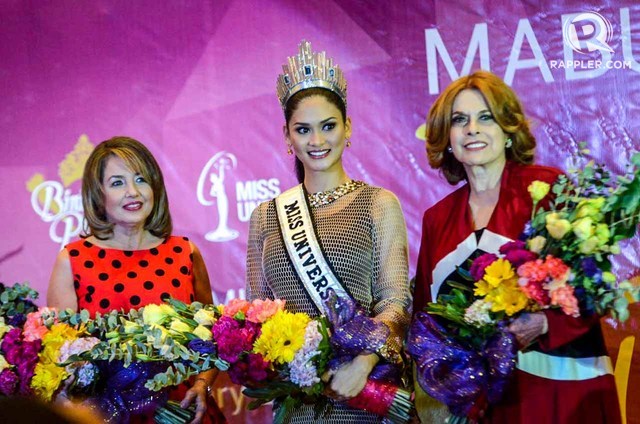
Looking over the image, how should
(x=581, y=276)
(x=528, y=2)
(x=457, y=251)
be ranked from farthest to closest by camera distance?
(x=528, y=2) → (x=457, y=251) → (x=581, y=276)

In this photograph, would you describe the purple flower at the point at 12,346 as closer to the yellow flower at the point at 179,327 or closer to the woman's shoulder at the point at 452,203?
the yellow flower at the point at 179,327

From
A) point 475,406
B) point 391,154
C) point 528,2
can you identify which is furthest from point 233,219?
point 475,406

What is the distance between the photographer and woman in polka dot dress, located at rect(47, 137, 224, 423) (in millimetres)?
2865

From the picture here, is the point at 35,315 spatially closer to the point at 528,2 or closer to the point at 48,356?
the point at 48,356

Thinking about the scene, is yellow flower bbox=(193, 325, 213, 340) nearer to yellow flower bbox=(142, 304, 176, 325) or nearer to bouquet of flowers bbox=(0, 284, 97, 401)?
yellow flower bbox=(142, 304, 176, 325)

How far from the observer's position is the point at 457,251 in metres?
2.57

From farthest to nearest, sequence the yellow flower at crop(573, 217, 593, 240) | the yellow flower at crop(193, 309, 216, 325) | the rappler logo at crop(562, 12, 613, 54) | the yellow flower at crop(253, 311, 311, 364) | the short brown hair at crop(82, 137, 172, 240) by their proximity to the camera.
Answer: the rappler logo at crop(562, 12, 613, 54)
the short brown hair at crop(82, 137, 172, 240)
the yellow flower at crop(193, 309, 216, 325)
the yellow flower at crop(253, 311, 311, 364)
the yellow flower at crop(573, 217, 593, 240)

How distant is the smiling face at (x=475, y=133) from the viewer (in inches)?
102

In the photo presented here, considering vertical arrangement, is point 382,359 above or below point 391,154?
below

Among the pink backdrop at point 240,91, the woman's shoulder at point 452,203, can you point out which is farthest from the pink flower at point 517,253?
the pink backdrop at point 240,91

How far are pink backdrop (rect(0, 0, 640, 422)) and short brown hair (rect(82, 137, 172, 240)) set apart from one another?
1.08 m

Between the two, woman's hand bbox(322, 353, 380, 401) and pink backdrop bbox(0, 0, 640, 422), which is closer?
woman's hand bbox(322, 353, 380, 401)

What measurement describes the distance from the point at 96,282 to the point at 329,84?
0.95 m

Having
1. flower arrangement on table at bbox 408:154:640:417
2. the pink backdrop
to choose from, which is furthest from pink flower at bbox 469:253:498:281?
the pink backdrop
